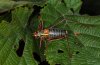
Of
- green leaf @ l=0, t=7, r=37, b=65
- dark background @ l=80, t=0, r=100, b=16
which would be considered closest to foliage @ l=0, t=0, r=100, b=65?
green leaf @ l=0, t=7, r=37, b=65

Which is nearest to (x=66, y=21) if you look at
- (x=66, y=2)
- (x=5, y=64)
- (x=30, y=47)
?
(x=66, y=2)

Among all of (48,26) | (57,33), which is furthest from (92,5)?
(57,33)

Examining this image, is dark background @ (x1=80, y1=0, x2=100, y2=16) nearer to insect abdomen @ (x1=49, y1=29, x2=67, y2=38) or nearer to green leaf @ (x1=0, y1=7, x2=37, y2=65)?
insect abdomen @ (x1=49, y1=29, x2=67, y2=38)

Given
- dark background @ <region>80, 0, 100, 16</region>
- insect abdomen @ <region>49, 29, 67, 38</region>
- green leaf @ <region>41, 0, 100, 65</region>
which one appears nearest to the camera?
green leaf @ <region>41, 0, 100, 65</region>

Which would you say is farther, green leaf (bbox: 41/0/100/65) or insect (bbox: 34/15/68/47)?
insect (bbox: 34/15/68/47)

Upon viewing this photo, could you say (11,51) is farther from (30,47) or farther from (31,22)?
(31,22)

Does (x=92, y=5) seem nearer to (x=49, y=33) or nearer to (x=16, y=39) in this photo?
(x=49, y=33)
